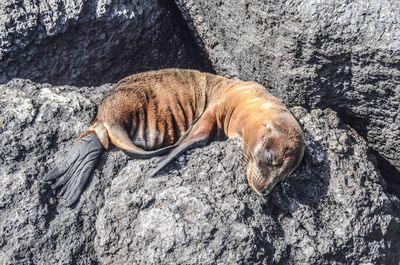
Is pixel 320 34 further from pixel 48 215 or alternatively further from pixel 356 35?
pixel 48 215

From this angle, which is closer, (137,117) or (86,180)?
(86,180)

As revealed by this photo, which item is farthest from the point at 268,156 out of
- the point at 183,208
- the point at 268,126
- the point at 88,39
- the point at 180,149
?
the point at 88,39

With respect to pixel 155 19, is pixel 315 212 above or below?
below

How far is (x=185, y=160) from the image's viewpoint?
4566mm

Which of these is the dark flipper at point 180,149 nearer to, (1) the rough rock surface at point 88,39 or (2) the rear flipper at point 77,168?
(2) the rear flipper at point 77,168

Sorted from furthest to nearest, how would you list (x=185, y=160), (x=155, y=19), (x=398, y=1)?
(x=155, y=19)
(x=398, y=1)
(x=185, y=160)

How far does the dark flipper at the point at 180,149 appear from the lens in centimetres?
448

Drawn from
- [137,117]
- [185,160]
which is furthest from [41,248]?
Answer: [137,117]

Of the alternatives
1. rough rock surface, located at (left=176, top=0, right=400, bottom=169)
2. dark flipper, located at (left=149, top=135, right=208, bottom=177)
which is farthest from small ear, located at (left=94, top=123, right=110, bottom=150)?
rough rock surface, located at (left=176, top=0, right=400, bottom=169)

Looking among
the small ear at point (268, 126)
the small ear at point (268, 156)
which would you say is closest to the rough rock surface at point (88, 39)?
the small ear at point (268, 126)

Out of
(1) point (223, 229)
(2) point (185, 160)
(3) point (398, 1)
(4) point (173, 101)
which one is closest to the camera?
(1) point (223, 229)

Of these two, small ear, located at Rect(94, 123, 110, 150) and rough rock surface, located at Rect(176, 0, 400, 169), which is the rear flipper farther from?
rough rock surface, located at Rect(176, 0, 400, 169)

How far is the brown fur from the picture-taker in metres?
4.63

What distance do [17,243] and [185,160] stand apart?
1.06m
